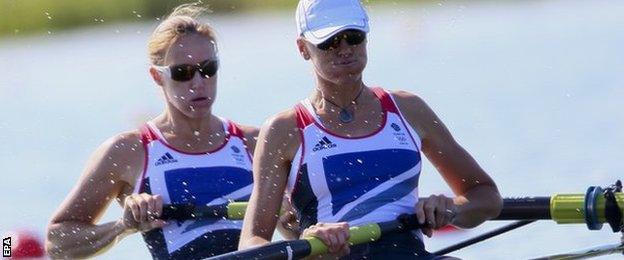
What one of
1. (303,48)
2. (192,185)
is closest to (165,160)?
(192,185)

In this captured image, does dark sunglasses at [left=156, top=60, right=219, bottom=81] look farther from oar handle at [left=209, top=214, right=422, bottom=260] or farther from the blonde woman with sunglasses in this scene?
oar handle at [left=209, top=214, right=422, bottom=260]

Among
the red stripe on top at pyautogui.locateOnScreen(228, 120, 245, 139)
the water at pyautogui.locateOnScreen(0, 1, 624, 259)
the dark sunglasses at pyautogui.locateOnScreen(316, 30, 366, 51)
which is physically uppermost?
the dark sunglasses at pyautogui.locateOnScreen(316, 30, 366, 51)


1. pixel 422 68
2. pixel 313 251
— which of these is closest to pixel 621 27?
pixel 422 68

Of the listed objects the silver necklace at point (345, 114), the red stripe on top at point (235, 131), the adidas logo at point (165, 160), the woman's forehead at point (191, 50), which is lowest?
the adidas logo at point (165, 160)

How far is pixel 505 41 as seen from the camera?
20.0 m

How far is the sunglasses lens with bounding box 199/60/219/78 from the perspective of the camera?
636 cm

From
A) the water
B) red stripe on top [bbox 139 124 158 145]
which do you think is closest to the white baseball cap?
red stripe on top [bbox 139 124 158 145]

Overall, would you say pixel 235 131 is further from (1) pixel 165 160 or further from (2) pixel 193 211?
(2) pixel 193 211

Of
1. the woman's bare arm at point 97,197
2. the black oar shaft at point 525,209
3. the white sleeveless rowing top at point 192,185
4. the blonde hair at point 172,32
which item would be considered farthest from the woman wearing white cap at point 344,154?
the woman's bare arm at point 97,197

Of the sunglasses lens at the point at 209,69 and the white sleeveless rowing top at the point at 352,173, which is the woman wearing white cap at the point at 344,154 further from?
the sunglasses lens at the point at 209,69

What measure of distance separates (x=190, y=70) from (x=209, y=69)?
80mm

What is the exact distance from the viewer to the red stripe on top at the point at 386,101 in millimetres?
5480

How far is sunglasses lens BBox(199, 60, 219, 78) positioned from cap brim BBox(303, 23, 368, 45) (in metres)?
1.05

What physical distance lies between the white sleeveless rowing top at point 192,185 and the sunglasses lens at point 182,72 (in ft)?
0.91
